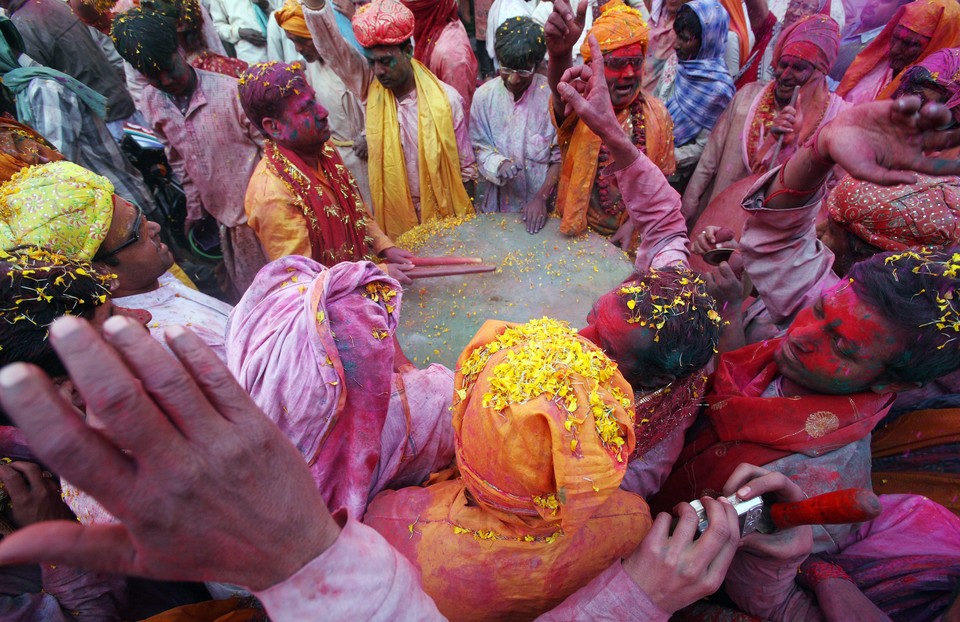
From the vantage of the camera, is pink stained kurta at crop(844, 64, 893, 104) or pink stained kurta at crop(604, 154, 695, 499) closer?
pink stained kurta at crop(604, 154, 695, 499)

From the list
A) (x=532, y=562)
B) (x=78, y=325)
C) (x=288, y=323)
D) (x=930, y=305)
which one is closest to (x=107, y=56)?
(x=288, y=323)

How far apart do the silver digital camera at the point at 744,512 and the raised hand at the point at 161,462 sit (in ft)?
A: 3.64

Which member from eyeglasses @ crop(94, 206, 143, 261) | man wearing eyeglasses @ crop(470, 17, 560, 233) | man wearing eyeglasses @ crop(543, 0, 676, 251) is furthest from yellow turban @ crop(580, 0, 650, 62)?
eyeglasses @ crop(94, 206, 143, 261)

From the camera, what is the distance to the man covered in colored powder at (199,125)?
3744 millimetres

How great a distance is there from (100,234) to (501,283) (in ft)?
7.63

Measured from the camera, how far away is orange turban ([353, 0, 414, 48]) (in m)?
3.69

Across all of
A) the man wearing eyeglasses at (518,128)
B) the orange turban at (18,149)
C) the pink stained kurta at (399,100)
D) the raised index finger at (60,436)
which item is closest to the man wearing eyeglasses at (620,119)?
the man wearing eyeglasses at (518,128)

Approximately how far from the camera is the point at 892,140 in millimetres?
1803

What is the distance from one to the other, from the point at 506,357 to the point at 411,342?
1.65 meters

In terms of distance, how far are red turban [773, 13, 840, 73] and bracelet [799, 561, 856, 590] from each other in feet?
13.3

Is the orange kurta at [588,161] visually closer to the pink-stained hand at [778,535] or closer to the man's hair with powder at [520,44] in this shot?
the man's hair with powder at [520,44]

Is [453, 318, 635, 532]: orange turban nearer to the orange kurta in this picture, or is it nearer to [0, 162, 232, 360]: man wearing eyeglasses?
[0, 162, 232, 360]: man wearing eyeglasses

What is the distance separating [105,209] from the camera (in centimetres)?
224

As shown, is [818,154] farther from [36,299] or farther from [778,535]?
[36,299]
